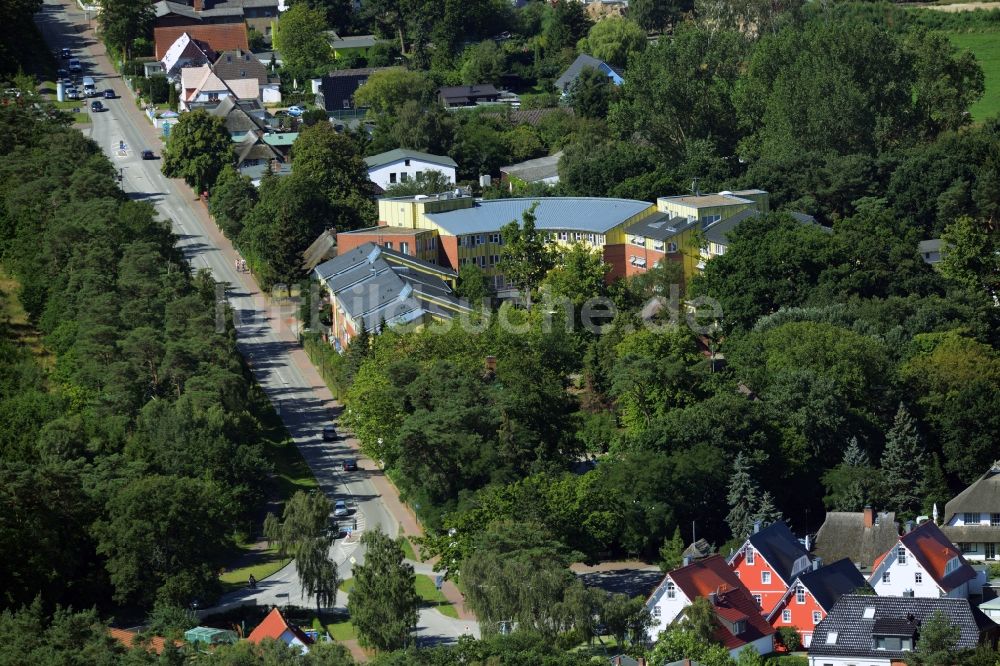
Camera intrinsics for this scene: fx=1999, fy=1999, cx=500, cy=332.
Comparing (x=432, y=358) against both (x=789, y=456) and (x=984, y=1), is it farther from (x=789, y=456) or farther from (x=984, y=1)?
(x=984, y=1)

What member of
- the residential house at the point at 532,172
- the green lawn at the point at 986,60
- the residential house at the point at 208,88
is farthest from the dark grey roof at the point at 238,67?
the green lawn at the point at 986,60

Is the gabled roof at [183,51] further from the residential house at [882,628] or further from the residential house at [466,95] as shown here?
the residential house at [882,628]

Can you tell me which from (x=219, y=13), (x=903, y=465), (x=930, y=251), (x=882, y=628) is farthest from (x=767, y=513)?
(x=219, y=13)

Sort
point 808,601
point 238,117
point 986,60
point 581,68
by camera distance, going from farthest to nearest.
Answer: point 986,60, point 581,68, point 238,117, point 808,601

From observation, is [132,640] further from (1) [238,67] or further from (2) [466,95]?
(1) [238,67]

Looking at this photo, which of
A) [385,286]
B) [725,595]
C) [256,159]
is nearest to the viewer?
[725,595]

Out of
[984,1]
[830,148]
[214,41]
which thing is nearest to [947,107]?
[830,148]

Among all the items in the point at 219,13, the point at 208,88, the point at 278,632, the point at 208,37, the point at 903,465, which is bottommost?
the point at 903,465
